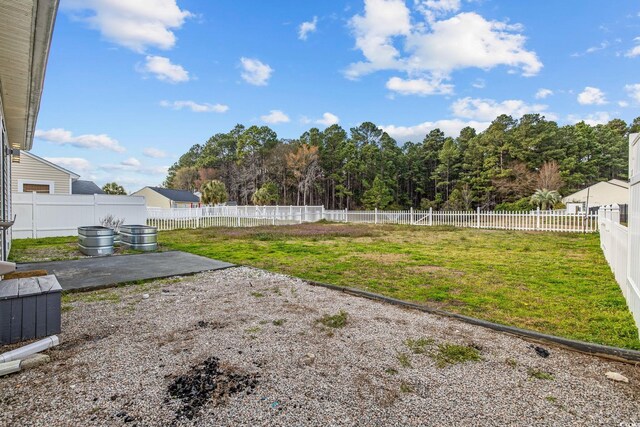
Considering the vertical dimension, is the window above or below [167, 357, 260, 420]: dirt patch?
above

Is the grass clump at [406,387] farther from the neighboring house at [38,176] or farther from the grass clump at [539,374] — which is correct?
the neighboring house at [38,176]

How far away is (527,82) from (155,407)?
1072 inches

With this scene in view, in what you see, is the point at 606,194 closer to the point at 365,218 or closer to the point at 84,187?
the point at 365,218

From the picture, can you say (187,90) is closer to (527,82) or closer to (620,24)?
(620,24)

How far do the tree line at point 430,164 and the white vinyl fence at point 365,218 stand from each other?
36.2ft

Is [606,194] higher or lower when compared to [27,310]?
higher

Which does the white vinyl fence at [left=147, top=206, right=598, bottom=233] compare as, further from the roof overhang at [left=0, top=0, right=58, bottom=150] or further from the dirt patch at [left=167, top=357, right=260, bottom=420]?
the dirt patch at [left=167, top=357, right=260, bottom=420]

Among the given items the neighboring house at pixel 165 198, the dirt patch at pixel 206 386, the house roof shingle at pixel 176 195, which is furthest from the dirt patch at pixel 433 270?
the house roof shingle at pixel 176 195

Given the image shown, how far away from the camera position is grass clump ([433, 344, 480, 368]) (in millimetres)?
2416

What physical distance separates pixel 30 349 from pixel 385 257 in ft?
21.1

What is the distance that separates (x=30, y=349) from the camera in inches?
95.9

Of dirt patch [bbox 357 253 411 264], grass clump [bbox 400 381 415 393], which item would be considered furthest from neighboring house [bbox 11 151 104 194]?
grass clump [bbox 400 381 415 393]

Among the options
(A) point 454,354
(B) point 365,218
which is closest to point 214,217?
(B) point 365,218

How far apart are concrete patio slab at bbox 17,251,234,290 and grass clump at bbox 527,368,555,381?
5.16 m
